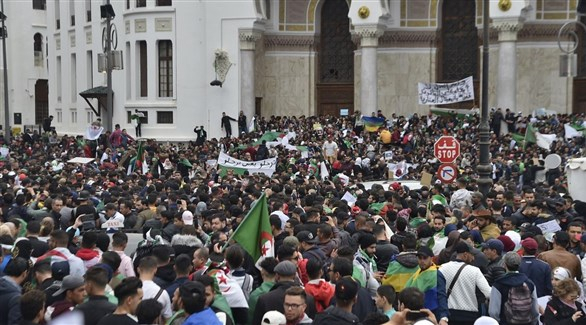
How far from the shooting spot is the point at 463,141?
31.6m

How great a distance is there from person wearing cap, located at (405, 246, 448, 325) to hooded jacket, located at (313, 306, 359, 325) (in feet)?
6.24

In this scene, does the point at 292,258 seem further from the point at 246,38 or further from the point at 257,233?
the point at 246,38

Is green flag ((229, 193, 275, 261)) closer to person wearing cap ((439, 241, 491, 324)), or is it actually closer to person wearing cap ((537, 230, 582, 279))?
person wearing cap ((439, 241, 491, 324))

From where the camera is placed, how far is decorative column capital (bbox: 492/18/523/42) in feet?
118

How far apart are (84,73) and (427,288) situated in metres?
38.3

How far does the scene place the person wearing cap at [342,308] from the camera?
25.8 feet

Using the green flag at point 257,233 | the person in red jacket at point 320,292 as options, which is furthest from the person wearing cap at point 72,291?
the green flag at point 257,233

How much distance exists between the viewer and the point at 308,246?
10.8 metres

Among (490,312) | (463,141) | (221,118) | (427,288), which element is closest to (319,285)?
(427,288)

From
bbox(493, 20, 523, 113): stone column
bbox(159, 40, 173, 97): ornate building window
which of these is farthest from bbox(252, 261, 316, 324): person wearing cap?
bbox(159, 40, 173, 97): ornate building window

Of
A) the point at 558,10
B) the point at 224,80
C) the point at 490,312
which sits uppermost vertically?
the point at 558,10

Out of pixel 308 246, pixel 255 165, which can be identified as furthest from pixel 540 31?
pixel 308 246

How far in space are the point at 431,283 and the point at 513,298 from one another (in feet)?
2.71

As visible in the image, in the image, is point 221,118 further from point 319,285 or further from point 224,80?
point 319,285
